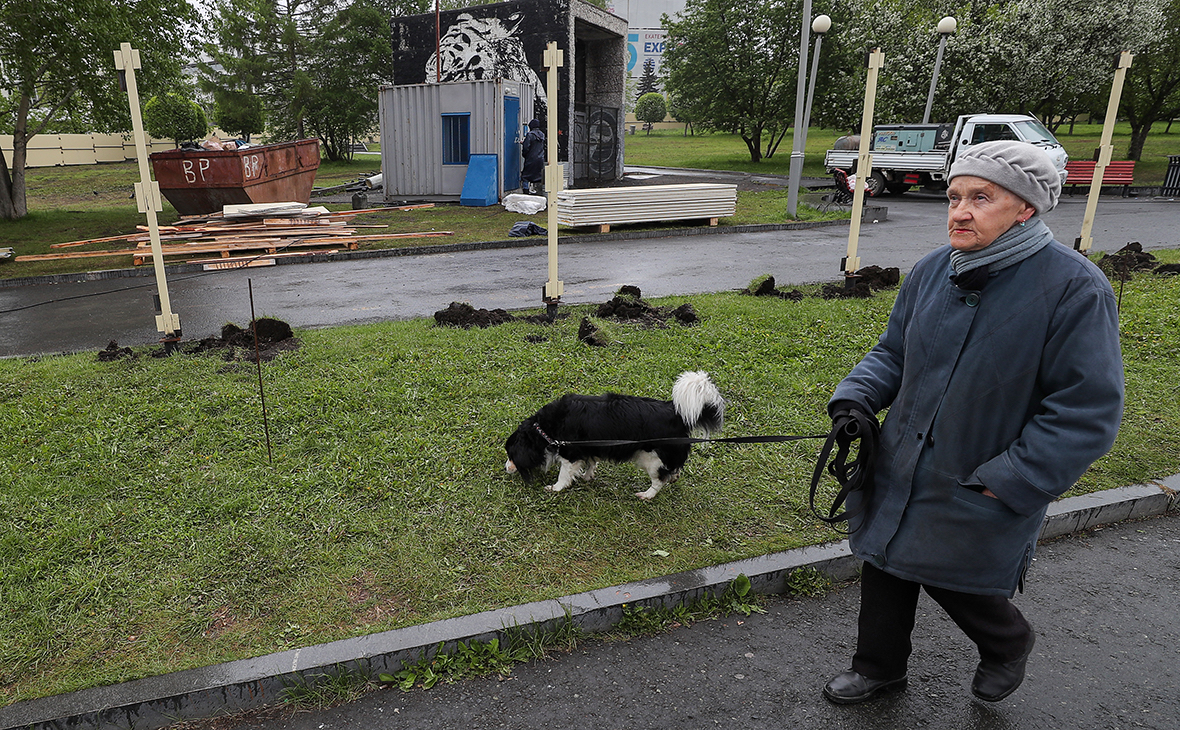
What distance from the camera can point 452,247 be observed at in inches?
542

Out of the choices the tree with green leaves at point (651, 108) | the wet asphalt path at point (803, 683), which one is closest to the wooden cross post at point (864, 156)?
the wet asphalt path at point (803, 683)

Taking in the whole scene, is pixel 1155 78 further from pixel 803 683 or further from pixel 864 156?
pixel 803 683

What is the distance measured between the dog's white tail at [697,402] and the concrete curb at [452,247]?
422 inches

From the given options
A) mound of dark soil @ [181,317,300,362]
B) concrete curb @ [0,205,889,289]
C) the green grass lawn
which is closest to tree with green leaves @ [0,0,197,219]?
concrete curb @ [0,205,889,289]

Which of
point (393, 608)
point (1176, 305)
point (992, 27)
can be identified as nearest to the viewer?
point (393, 608)

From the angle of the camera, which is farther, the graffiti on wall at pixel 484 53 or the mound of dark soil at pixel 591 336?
the graffiti on wall at pixel 484 53

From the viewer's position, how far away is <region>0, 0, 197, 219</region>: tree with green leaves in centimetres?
1465

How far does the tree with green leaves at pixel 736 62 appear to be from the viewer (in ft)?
99.6

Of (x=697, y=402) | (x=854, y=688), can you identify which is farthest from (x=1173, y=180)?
(x=854, y=688)

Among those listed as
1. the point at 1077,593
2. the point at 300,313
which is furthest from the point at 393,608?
the point at 300,313

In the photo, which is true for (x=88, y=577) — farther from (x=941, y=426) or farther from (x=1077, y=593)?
(x=1077, y=593)

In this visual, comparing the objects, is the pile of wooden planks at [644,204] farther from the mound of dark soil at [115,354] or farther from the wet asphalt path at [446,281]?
the mound of dark soil at [115,354]

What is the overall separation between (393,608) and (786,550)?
203 centimetres

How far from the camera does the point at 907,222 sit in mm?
16656
